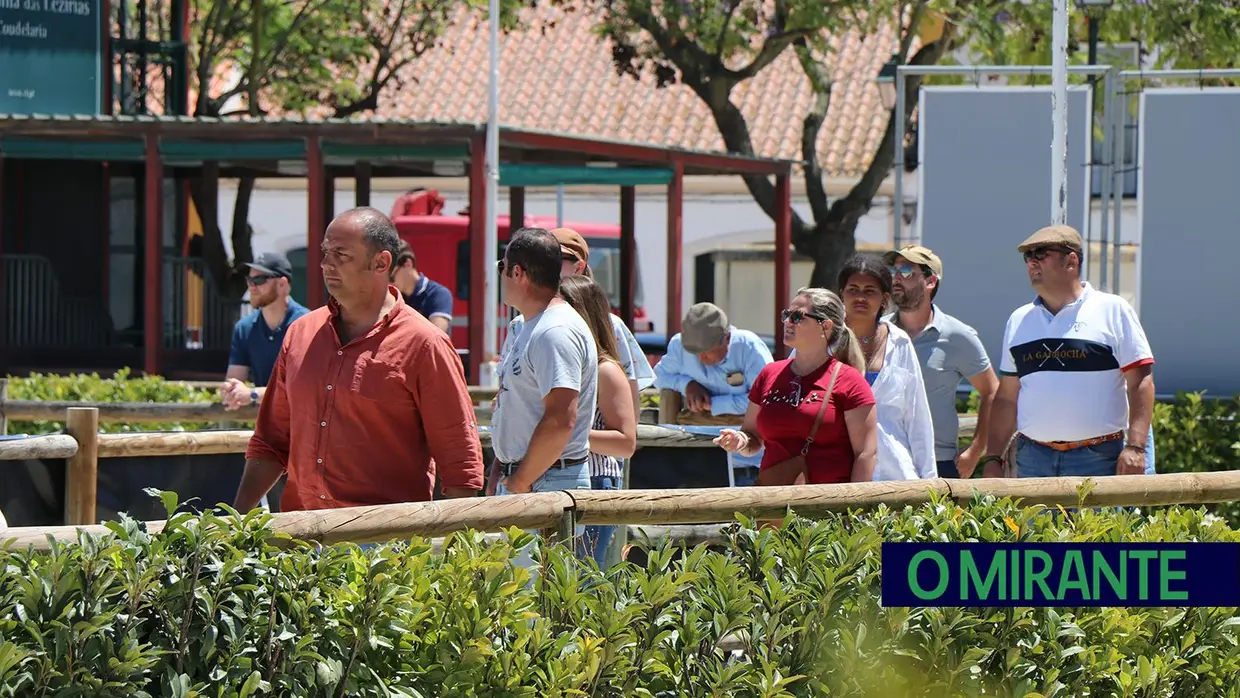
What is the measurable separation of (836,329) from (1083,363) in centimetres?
148

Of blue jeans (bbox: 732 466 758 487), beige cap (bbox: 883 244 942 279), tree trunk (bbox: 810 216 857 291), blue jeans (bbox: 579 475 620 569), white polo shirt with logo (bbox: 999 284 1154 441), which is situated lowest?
blue jeans (bbox: 732 466 758 487)

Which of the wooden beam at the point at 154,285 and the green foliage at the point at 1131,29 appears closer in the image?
the wooden beam at the point at 154,285

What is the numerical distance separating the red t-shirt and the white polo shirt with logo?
4.61ft

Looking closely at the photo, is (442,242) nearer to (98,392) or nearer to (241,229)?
(241,229)

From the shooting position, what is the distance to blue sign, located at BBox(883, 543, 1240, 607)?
316cm

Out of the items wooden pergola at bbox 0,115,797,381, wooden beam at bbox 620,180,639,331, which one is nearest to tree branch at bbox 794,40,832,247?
wooden beam at bbox 620,180,639,331

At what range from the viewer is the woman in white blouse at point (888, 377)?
20.2 ft

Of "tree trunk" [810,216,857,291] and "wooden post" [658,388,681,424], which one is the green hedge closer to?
"wooden post" [658,388,681,424]

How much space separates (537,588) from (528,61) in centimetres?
3302

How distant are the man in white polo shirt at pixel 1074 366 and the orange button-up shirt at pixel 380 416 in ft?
9.29

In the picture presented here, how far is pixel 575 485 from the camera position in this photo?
18.0ft

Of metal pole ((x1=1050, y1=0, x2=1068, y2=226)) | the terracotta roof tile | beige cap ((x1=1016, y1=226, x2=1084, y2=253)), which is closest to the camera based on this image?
beige cap ((x1=1016, y1=226, x2=1084, y2=253))

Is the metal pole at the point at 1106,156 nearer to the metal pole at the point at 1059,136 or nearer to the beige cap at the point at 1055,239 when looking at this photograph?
the metal pole at the point at 1059,136

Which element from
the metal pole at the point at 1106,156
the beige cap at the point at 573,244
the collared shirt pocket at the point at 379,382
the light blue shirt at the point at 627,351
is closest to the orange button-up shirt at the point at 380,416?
the collared shirt pocket at the point at 379,382
